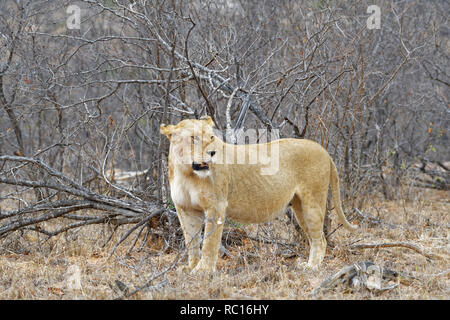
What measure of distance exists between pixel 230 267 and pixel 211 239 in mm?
758

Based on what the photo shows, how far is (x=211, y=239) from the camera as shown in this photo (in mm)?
4848

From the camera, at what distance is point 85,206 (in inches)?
256

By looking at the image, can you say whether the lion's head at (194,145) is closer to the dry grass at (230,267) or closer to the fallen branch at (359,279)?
the dry grass at (230,267)

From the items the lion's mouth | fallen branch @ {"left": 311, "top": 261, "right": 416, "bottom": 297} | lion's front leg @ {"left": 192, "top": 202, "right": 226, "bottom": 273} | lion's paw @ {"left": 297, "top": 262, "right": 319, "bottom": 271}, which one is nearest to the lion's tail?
lion's paw @ {"left": 297, "top": 262, "right": 319, "bottom": 271}

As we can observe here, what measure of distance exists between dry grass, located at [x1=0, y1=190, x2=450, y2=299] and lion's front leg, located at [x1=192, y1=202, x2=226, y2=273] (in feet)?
0.42

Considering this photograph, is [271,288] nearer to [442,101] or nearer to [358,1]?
[358,1]

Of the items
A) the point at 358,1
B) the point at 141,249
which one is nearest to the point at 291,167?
the point at 141,249

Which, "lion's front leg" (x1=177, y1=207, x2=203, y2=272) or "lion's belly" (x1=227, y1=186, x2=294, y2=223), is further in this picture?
"lion's belly" (x1=227, y1=186, x2=294, y2=223)

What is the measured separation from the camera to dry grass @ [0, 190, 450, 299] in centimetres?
427

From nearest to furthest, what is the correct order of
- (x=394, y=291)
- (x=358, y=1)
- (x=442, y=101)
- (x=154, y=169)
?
(x=394, y=291) < (x=154, y=169) < (x=358, y=1) < (x=442, y=101)

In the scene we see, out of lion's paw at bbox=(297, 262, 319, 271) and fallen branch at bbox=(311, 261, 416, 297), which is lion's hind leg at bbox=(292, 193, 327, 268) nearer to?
lion's paw at bbox=(297, 262, 319, 271)

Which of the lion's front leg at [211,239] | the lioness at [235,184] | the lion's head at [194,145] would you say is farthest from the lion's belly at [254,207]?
the lion's head at [194,145]

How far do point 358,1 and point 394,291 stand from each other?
543cm

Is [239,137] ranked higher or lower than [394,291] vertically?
higher
